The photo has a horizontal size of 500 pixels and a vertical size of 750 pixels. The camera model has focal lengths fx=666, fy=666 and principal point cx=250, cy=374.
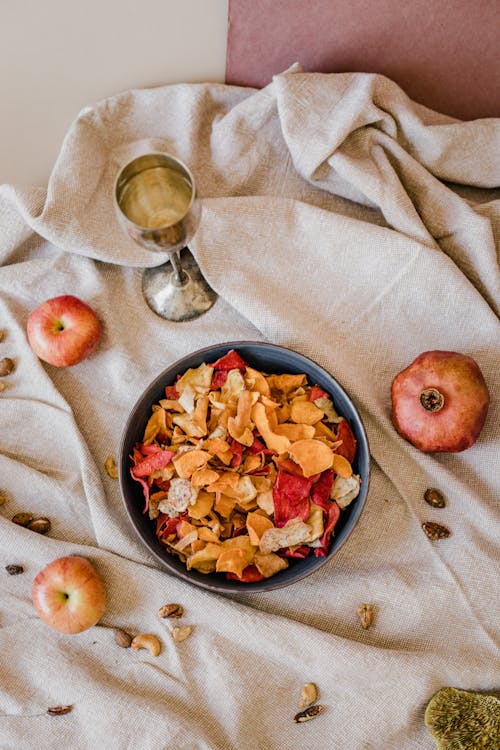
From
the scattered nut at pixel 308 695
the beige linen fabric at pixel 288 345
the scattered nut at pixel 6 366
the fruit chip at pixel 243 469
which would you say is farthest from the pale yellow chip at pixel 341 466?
the scattered nut at pixel 6 366

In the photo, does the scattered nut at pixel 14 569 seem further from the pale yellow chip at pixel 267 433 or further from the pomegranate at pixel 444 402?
the pomegranate at pixel 444 402

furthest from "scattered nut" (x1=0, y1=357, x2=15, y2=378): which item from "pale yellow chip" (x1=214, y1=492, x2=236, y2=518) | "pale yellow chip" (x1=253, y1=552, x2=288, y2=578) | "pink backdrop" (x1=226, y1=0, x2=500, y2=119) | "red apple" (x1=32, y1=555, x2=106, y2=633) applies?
"pink backdrop" (x1=226, y1=0, x2=500, y2=119)

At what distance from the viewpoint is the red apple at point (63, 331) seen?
1.20 metres

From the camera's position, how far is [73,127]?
49.6 inches

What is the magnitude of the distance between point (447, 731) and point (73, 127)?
123 cm

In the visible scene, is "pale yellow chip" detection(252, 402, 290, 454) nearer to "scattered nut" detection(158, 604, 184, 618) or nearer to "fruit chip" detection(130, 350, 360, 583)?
"fruit chip" detection(130, 350, 360, 583)

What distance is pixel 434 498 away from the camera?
1161 mm

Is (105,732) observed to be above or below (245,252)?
below

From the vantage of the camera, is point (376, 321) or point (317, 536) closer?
point (317, 536)

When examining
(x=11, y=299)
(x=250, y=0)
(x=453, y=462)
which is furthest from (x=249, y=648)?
(x=250, y=0)

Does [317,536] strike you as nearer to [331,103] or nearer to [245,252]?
[245,252]

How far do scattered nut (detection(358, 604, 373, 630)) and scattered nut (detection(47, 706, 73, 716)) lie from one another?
0.50 meters

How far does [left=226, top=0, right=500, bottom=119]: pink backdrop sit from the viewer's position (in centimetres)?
117

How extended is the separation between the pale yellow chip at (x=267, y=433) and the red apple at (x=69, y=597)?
370mm
